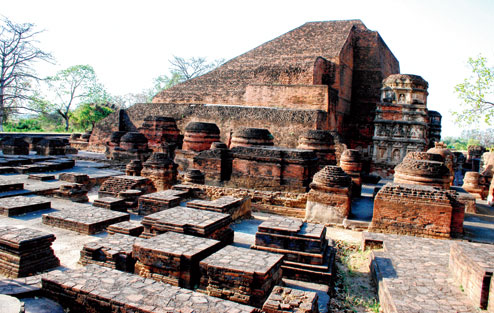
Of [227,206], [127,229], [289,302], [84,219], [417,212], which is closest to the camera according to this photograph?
[289,302]

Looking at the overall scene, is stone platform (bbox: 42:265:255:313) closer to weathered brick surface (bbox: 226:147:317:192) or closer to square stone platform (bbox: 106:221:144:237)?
Answer: square stone platform (bbox: 106:221:144:237)

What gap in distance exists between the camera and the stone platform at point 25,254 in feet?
13.0

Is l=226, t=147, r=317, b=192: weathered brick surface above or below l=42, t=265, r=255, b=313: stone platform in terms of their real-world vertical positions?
above

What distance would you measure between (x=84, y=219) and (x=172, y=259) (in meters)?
2.56

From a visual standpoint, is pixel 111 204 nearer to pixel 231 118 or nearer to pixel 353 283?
pixel 353 283

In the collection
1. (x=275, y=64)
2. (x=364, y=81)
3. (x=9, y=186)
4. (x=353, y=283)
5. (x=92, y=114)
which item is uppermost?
(x=275, y=64)

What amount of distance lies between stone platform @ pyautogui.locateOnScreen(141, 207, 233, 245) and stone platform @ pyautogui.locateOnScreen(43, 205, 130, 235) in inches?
40.3

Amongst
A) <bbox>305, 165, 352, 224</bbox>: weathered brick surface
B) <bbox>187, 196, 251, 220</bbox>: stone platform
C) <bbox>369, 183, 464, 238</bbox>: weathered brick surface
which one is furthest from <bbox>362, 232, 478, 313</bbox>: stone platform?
<bbox>187, 196, 251, 220</bbox>: stone platform

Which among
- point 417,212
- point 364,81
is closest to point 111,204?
point 417,212

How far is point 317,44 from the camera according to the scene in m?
20.3

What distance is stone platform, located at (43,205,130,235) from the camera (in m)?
5.43

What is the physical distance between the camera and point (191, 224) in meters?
4.64

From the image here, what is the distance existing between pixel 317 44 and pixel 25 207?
57.8 feet

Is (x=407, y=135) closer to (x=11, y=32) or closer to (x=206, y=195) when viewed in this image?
(x=206, y=195)
